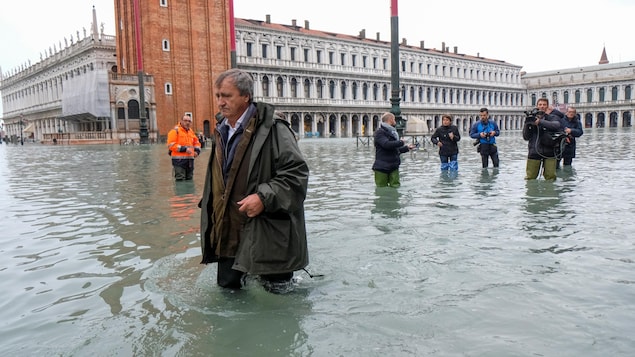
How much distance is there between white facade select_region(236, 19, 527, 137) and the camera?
2202 inches

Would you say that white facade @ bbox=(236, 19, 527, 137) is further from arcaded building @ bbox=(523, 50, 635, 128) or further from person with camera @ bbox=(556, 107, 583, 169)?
person with camera @ bbox=(556, 107, 583, 169)

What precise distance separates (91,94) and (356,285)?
47.1 m

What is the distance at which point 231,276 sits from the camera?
3555 millimetres

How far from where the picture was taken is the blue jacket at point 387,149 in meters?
8.28

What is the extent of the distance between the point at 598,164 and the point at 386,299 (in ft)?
38.7

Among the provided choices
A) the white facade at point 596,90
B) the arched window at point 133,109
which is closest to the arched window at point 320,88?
the arched window at point 133,109

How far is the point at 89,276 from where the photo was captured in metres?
4.17

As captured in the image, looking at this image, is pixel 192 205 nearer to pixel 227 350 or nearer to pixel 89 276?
pixel 89 276

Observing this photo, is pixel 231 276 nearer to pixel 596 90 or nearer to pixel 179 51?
pixel 179 51

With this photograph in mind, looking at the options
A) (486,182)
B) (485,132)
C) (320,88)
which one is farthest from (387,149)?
(320,88)

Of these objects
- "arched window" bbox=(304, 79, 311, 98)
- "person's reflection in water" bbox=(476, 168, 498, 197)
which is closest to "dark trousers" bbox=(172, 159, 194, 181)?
"person's reflection in water" bbox=(476, 168, 498, 197)

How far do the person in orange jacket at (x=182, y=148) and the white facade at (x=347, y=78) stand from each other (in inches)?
1521

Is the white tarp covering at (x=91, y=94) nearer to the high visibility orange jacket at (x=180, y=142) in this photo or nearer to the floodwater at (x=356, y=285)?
the high visibility orange jacket at (x=180, y=142)

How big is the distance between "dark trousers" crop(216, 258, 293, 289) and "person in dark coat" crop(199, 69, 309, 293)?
54 millimetres
